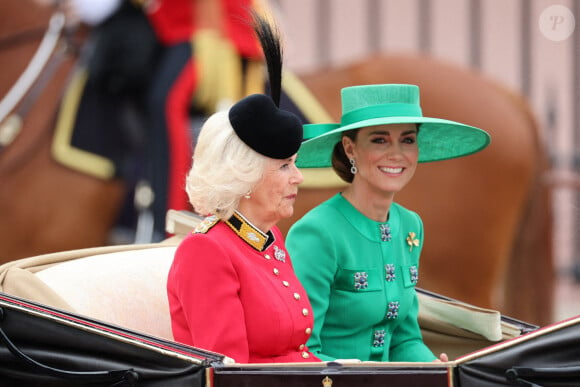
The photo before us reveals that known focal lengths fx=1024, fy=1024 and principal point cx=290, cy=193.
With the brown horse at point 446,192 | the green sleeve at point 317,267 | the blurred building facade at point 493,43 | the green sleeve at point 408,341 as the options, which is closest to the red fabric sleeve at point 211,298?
the green sleeve at point 317,267

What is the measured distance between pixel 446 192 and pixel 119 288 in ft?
7.25

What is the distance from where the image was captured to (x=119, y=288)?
1929 mm

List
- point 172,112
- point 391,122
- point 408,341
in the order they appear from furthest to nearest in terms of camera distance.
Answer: point 172,112
point 408,341
point 391,122

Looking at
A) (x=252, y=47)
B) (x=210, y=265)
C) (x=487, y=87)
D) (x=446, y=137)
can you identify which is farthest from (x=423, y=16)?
(x=210, y=265)

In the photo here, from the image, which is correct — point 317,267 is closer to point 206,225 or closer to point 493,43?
point 206,225

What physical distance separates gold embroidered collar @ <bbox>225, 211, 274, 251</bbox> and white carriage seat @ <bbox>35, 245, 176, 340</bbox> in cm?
35

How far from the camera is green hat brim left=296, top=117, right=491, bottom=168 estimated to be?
6.29 ft

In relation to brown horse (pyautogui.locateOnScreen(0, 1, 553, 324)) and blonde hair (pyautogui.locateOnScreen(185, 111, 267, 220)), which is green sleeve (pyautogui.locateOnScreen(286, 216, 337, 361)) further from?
brown horse (pyautogui.locateOnScreen(0, 1, 553, 324))

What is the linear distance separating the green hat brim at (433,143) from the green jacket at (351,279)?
0.11 meters

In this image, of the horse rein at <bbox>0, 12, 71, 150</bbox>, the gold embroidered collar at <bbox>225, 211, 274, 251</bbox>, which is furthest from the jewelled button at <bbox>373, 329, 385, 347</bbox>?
the horse rein at <bbox>0, 12, 71, 150</bbox>

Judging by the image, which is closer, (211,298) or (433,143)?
(211,298)

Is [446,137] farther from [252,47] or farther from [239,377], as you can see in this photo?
[252,47]

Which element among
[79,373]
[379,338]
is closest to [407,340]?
Result: [379,338]

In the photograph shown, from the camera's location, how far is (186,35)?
12.2 ft
